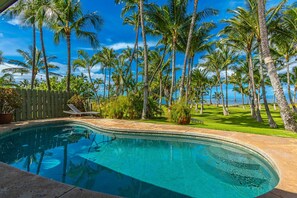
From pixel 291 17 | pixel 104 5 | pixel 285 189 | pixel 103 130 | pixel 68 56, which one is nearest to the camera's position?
pixel 285 189

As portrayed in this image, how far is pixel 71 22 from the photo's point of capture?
14.5 meters

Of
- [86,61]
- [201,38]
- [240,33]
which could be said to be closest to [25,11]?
[86,61]

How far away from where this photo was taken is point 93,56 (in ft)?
86.6

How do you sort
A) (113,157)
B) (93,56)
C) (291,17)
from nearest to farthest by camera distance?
(113,157) → (291,17) → (93,56)

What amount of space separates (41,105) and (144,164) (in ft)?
33.7

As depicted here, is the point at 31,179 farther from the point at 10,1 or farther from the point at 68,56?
the point at 68,56

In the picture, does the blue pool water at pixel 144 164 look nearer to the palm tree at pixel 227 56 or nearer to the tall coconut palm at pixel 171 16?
the tall coconut palm at pixel 171 16

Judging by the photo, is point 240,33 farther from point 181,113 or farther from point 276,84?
point 181,113

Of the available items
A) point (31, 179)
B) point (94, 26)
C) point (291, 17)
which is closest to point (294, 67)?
point (291, 17)

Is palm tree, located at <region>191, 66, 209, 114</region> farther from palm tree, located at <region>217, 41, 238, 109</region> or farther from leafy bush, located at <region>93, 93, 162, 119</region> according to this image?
leafy bush, located at <region>93, 93, 162, 119</region>

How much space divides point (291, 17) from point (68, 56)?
16666 mm

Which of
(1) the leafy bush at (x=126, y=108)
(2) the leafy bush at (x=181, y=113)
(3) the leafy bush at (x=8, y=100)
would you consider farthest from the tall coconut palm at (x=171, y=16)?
(3) the leafy bush at (x=8, y=100)

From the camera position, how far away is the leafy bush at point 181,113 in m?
10.4

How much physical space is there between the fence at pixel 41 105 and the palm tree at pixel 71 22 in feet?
4.56
